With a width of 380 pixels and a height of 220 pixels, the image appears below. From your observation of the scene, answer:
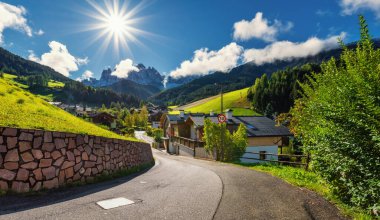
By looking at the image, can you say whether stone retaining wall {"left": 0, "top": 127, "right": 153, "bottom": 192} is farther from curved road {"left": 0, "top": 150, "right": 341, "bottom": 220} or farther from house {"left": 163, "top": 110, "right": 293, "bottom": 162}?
house {"left": 163, "top": 110, "right": 293, "bottom": 162}

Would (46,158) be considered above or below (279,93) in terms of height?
below

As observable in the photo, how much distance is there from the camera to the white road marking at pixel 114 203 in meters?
6.72

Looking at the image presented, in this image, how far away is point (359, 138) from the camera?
6250 mm

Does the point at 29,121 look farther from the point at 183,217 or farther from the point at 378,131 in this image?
the point at 378,131

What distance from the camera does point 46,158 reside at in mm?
7980

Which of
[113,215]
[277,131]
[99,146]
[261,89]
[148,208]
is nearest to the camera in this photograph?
[113,215]

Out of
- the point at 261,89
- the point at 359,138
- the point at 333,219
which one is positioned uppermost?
the point at 261,89

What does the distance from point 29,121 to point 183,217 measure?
21.6 ft

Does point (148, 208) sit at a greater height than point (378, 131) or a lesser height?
lesser

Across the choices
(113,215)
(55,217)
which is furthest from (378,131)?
(55,217)

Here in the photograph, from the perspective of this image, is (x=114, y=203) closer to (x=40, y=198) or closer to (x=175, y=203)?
(x=175, y=203)

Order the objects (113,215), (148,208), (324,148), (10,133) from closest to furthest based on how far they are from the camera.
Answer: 1. (113,215)
2. (148,208)
3. (10,133)
4. (324,148)

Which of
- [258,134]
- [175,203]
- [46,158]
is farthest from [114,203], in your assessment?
[258,134]

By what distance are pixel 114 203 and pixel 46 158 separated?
2855 millimetres
